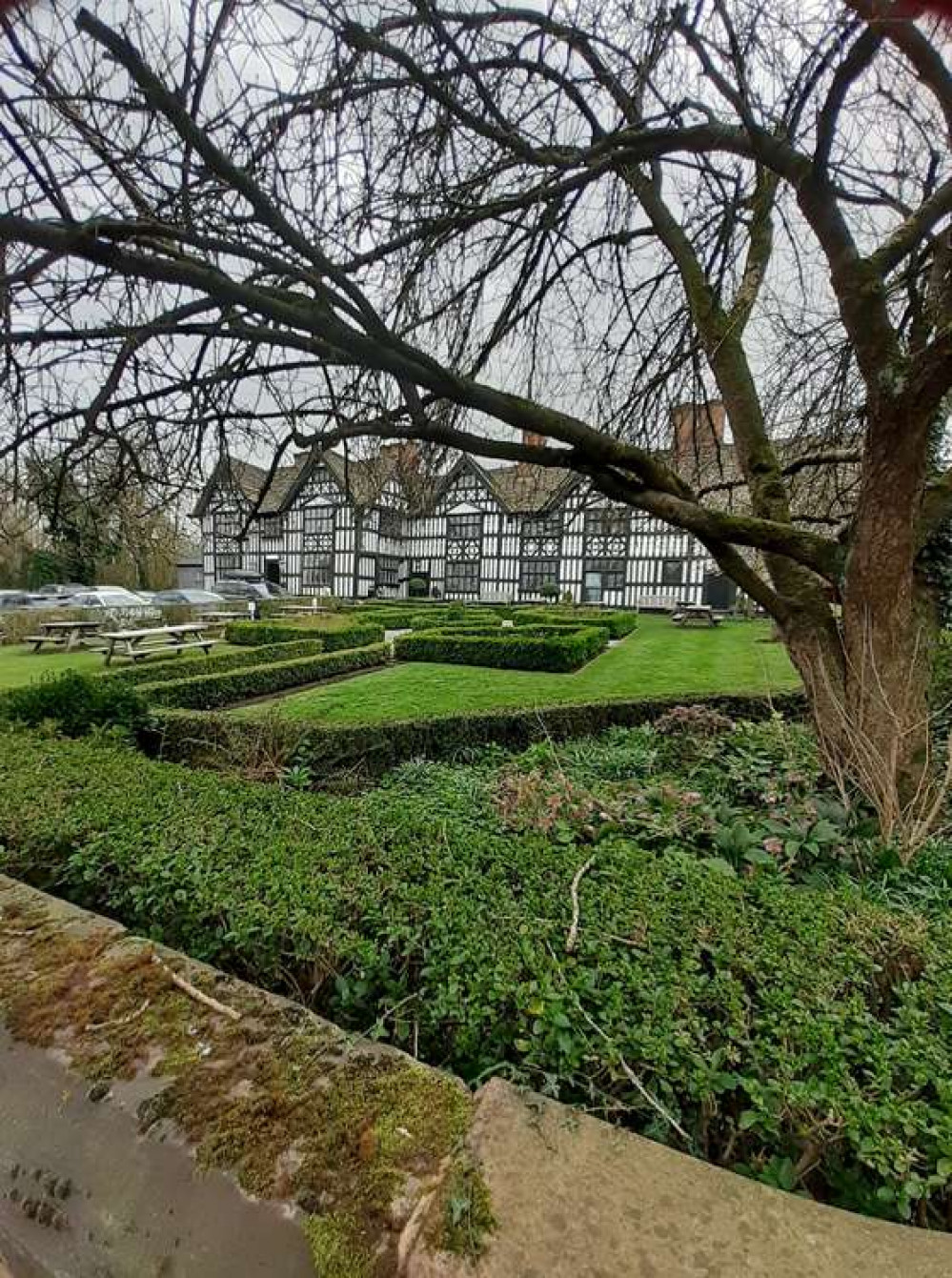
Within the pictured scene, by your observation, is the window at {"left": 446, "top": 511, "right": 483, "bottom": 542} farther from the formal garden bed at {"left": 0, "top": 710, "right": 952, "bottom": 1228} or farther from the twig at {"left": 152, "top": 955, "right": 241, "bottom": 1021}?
the twig at {"left": 152, "top": 955, "right": 241, "bottom": 1021}

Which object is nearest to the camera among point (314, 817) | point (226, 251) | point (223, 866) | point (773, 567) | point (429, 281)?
point (223, 866)

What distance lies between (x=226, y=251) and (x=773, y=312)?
13.1 ft

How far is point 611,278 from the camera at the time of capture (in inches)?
179

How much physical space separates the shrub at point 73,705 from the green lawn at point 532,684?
1.26 m

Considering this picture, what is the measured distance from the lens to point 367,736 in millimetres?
5484

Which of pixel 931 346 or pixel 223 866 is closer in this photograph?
pixel 223 866

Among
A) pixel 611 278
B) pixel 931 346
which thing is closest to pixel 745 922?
pixel 931 346

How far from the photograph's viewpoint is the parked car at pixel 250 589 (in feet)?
97.5

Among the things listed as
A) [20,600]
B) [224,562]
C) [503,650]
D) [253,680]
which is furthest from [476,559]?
[253,680]

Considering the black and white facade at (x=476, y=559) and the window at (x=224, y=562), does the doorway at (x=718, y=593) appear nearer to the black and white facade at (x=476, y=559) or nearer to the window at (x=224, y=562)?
the black and white facade at (x=476, y=559)

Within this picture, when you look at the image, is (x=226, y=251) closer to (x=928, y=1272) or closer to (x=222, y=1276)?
(x=222, y=1276)

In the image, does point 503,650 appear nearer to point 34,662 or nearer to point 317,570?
point 34,662

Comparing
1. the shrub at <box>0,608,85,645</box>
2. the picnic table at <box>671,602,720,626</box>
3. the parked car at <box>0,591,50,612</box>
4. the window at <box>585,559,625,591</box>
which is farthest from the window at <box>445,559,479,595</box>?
the shrub at <box>0,608,85,645</box>

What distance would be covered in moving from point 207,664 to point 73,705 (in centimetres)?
530
